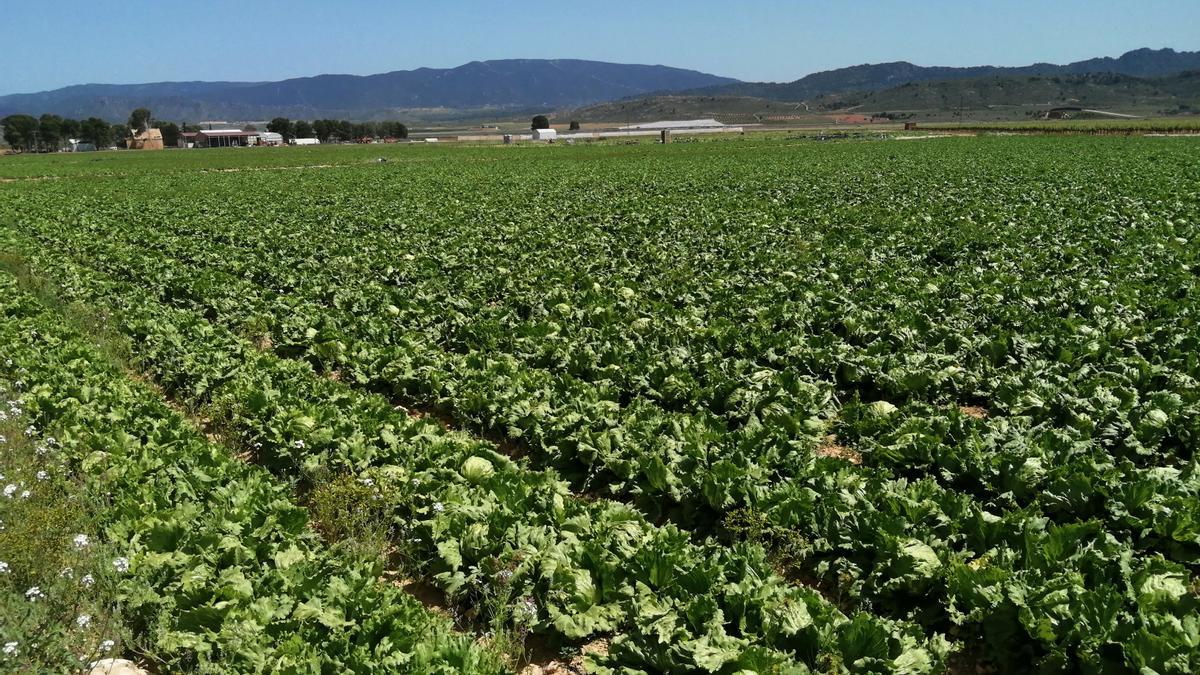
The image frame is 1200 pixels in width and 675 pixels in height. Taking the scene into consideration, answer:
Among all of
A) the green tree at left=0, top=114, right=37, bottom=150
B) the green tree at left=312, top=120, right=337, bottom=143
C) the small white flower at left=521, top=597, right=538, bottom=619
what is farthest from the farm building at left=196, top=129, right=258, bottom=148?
the small white flower at left=521, top=597, right=538, bottom=619

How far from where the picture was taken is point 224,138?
567 ft

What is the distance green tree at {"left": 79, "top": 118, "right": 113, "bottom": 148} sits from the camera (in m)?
152

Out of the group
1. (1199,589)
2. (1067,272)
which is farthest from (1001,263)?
(1199,589)

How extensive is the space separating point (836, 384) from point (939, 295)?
515cm

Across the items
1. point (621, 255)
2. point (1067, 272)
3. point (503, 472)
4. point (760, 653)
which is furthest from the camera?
point (621, 255)

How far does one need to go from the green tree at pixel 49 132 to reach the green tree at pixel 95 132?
4071 mm

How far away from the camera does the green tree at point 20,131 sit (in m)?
141

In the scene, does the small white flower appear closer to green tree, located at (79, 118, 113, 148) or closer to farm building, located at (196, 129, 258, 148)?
green tree, located at (79, 118, 113, 148)

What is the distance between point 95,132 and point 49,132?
306 inches

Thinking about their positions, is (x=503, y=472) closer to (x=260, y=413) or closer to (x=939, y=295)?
(x=260, y=413)

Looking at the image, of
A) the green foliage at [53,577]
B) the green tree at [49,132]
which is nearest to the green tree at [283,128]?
the green tree at [49,132]

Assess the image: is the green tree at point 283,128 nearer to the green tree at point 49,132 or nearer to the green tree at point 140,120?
the green tree at point 140,120

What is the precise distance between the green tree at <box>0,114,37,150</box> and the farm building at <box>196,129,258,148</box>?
31357 mm

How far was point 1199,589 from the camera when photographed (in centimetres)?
584
